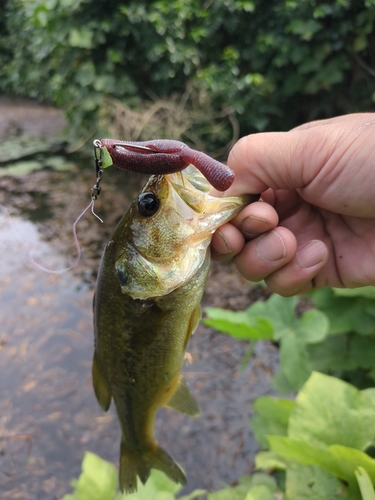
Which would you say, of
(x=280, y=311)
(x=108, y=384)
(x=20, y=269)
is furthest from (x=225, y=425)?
(x=20, y=269)

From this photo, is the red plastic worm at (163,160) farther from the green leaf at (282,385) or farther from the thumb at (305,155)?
the green leaf at (282,385)

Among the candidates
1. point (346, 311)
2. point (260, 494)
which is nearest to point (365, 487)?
point (260, 494)

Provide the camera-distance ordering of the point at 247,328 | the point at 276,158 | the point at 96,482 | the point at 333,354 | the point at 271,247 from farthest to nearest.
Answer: the point at 333,354
the point at 247,328
the point at 96,482
the point at 271,247
the point at 276,158

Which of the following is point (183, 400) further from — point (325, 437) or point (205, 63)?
point (205, 63)

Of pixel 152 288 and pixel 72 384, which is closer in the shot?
pixel 152 288

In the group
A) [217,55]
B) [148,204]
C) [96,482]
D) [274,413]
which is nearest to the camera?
[148,204]

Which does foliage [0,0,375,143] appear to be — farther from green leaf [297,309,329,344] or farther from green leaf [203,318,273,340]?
green leaf [203,318,273,340]
